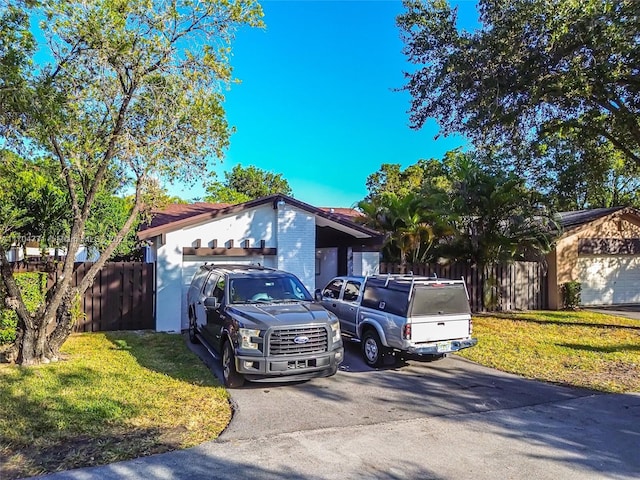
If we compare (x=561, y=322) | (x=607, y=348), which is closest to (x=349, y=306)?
(x=607, y=348)

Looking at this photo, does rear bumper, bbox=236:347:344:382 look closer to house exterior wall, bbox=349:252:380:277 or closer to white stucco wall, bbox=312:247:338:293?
house exterior wall, bbox=349:252:380:277

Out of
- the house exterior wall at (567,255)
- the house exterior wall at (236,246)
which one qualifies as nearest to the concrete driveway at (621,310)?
the house exterior wall at (567,255)

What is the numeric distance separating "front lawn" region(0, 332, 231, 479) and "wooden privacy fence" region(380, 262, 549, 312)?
34.2 feet

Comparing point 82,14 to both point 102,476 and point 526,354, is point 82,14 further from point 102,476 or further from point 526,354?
point 526,354

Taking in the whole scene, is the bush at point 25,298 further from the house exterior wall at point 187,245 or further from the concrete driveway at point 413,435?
the concrete driveway at point 413,435

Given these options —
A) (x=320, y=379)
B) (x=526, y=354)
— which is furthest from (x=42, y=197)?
(x=526, y=354)

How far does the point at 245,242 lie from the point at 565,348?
917cm

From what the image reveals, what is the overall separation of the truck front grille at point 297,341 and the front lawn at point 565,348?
421cm

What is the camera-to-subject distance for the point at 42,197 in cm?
1612

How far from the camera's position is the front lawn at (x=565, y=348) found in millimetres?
9062

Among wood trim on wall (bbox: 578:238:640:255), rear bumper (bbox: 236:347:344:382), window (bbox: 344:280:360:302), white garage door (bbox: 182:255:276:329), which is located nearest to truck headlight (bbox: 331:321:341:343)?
rear bumper (bbox: 236:347:344:382)

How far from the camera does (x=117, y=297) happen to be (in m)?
13.7

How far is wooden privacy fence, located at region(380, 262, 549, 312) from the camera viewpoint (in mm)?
18047

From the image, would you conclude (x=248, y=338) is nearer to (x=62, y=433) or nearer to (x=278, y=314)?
(x=278, y=314)
